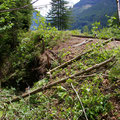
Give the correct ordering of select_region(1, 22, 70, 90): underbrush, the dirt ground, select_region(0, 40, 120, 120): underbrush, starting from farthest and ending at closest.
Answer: select_region(1, 22, 70, 90): underbrush < select_region(0, 40, 120, 120): underbrush < the dirt ground

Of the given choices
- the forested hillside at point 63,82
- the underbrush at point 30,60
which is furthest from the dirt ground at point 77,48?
the underbrush at point 30,60

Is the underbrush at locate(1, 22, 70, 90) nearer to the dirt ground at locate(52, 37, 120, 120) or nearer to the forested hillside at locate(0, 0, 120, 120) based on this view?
the forested hillside at locate(0, 0, 120, 120)

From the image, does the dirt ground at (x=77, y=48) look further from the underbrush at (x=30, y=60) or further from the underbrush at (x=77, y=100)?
the underbrush at (x=30, y=60)

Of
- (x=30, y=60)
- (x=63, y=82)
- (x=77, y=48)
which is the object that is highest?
(x=77, y=48)

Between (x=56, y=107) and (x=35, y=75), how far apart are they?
129 inches

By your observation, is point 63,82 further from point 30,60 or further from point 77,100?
point 30,60

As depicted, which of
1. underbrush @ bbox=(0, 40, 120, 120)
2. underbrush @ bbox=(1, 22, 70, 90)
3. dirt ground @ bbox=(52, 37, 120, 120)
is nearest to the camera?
dirt ground @ bbox=(52, 37, 120, 120)

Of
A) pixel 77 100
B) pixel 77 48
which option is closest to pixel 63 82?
pixel 77 100

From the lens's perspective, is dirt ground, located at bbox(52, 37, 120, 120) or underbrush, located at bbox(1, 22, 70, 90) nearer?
dirt ground, located at bbox(52, 37, 120, 120)

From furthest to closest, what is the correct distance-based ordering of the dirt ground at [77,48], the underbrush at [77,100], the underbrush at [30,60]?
the underbrush at [30,60]
the underbrush at [77,100]
the dirt ground at [77,48]

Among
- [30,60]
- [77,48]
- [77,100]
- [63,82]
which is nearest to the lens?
[77,100]

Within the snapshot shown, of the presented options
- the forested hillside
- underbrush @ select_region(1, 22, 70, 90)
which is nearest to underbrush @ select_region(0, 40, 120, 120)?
the forested hillside

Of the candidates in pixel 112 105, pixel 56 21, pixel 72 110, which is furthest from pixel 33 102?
pixel 56 21

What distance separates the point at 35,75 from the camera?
6195 mm
